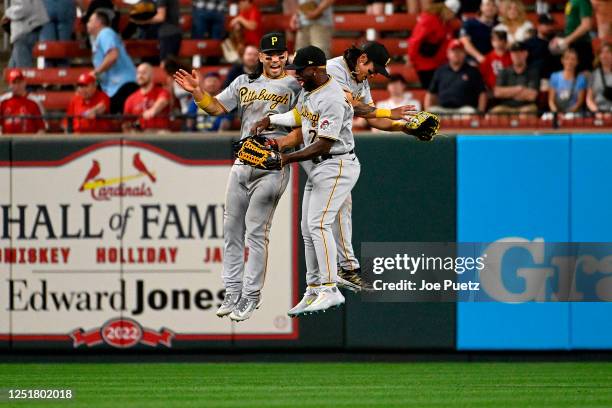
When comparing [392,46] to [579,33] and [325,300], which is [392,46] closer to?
[579,33]

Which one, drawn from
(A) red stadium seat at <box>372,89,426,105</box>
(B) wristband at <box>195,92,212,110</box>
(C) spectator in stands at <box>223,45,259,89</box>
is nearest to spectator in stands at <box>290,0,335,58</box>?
(A) red stadium seat at <box>372,89,426,105</box>

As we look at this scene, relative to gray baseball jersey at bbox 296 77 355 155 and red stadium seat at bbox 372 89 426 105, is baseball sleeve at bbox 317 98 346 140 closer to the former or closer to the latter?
gray baseball jersey at bbox 296 77 355 155

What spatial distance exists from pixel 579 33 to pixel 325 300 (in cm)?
984

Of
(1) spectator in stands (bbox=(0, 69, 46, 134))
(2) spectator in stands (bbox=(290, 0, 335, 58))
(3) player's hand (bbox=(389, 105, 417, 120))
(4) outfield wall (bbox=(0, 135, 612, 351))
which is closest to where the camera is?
(3) player's hand (bbox=(389, 105, 417, 120))

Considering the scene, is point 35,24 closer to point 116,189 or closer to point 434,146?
point 116,189

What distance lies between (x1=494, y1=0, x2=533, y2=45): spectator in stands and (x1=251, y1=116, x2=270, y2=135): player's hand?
9.31 metres

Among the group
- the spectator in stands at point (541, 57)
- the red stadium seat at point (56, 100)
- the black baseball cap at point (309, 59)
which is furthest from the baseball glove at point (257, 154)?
the red stadium seat at point (56, 100)

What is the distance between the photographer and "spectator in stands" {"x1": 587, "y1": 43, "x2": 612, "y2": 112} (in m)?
17.5

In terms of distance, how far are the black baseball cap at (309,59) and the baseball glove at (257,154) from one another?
56 centimetres

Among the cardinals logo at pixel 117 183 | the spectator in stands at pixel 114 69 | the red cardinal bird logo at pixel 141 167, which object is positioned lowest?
the cardinals logo at pixel 117 183

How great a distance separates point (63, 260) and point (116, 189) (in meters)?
1.05

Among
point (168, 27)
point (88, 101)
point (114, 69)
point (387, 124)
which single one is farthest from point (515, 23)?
point (387, 124)

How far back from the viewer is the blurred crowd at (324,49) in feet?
56.9

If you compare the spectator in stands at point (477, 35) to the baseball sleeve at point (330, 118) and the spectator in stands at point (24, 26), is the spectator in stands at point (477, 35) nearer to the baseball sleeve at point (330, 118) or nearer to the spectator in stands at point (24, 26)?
the spectator in stands at point (24, 26)
